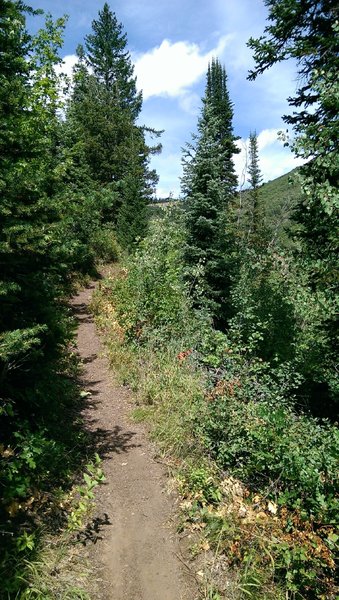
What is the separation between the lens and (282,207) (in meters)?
33.4

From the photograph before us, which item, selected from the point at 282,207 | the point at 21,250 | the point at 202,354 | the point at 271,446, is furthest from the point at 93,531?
the point at 282,207

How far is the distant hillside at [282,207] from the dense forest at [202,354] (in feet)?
1.22

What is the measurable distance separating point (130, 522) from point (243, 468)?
1589 millimetres

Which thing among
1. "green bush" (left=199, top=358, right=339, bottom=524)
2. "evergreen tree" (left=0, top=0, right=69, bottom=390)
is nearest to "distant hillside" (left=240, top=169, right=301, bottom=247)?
"green bush" (left=199, top=358, right=339, bottom=524)

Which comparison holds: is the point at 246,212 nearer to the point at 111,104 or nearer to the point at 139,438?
the point at 111,104

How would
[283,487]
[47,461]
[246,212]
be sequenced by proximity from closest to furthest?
1. [283,487]
2. [47,461]
3. [246,212]

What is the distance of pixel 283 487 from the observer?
15.4 feet

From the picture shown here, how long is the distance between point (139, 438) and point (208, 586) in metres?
2.99

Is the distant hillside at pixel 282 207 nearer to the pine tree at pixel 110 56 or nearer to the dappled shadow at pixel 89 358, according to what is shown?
the dappled shadow at pixel 89 358

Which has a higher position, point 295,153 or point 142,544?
point 295,153

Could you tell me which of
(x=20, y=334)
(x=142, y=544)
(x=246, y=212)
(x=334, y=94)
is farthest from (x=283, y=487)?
(x=246, y=212)

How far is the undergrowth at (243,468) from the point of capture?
380 centimetres

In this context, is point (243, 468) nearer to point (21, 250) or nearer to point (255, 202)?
point (21, 250)

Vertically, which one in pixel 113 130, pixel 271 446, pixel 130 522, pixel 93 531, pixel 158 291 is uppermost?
pixel 113 130
